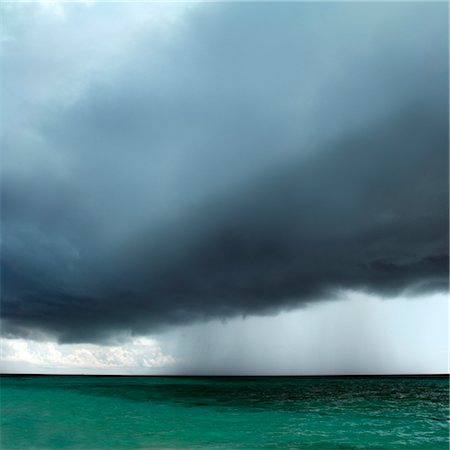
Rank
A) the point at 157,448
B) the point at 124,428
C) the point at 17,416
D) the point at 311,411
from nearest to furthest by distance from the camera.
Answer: the point at 157,448 < the point at 124,428 < the point at 17,416 < the point at 311,411

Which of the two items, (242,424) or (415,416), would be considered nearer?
(242,424)

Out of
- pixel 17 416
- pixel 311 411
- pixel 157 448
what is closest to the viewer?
pixel 157 448

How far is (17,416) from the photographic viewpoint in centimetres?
4553

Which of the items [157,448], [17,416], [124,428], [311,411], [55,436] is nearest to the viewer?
[157,448]

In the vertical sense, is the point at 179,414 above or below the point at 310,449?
below

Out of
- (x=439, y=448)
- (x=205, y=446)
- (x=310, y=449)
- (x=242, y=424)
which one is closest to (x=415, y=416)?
(x=439, y=448)

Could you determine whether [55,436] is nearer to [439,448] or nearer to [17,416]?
[17,416]

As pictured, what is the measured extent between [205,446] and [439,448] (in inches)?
689

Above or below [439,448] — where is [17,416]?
below

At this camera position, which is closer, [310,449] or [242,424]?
[310,449]

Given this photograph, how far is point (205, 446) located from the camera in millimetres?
28281

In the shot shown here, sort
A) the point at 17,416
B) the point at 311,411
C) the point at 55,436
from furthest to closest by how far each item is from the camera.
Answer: the point at 311,411
the point at 17,416
the point at 55,436

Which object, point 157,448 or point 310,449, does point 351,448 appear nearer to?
point 310,449

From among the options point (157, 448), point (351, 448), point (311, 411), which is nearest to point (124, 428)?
point (157, 448)
